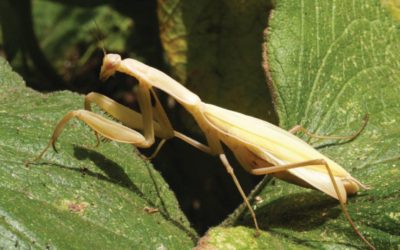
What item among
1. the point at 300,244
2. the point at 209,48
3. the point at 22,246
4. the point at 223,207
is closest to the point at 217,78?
the point at 209,48

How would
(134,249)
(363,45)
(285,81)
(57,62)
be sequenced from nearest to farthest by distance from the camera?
(134,249)
(285,81)
(363,45)
(57,62)

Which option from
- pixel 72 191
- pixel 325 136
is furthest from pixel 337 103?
pixel 72 191

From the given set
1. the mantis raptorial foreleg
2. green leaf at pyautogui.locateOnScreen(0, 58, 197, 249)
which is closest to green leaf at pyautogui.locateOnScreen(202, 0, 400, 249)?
green leaf at pyautogui.locateOnScreen(0, 58, 197, 249)

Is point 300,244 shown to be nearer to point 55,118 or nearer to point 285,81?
point 285,81

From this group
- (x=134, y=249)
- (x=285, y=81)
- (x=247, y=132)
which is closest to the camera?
(x=134, y=249)

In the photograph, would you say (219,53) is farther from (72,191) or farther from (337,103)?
(72,191)

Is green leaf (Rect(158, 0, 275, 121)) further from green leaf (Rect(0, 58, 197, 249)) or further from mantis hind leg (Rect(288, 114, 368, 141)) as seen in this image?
green leaf (Rect(0, 58, 197, 249))

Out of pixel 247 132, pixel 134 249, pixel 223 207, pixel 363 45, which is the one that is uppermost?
pixel 363 45
